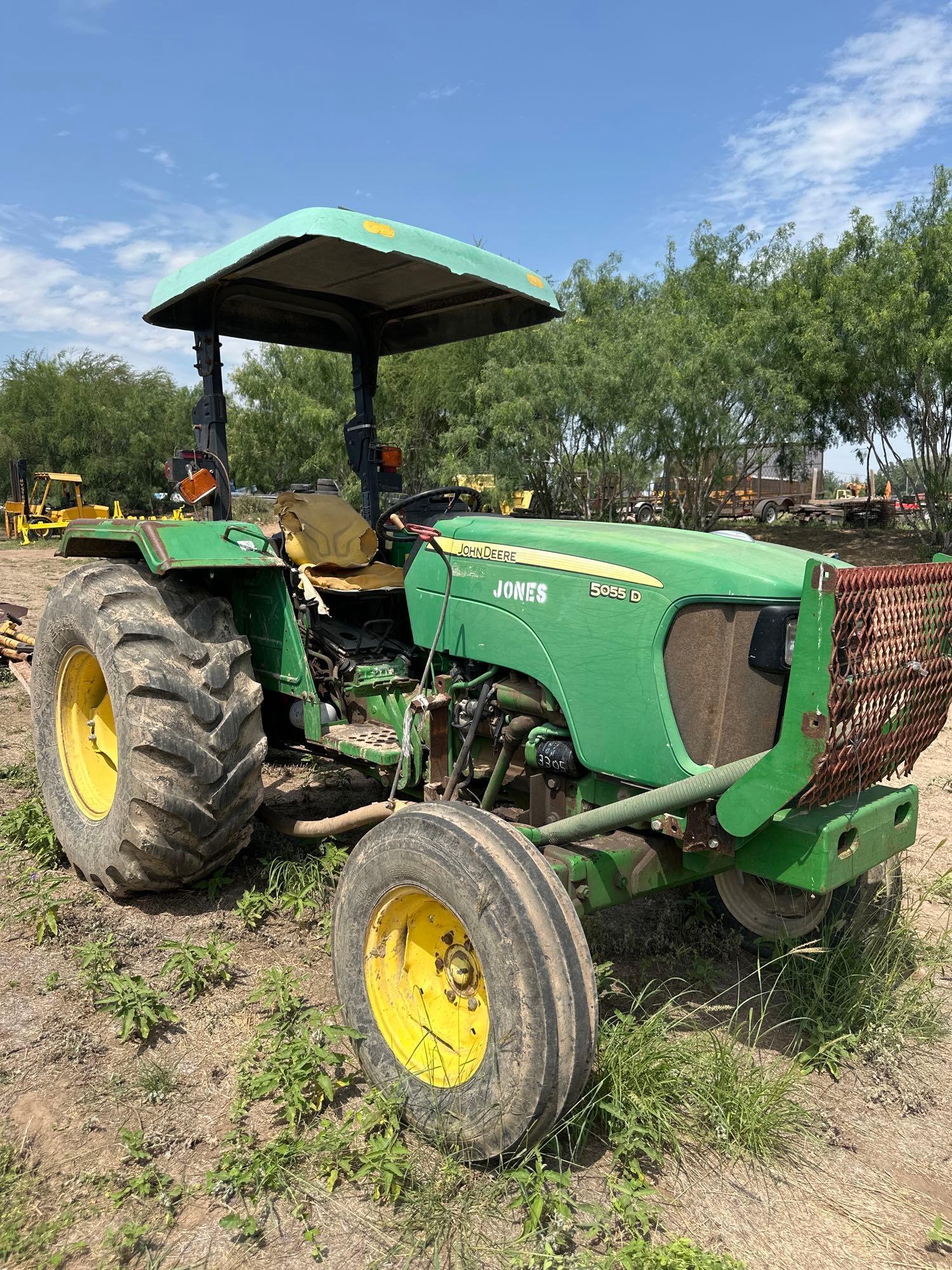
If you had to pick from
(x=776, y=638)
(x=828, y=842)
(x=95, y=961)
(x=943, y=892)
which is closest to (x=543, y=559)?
(x=776, y=638)

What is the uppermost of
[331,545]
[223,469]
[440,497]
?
[223,469]

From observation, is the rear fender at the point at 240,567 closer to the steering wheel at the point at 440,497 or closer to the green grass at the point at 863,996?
the steering wheel at the point at 440,497

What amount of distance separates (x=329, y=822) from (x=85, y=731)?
1377mm

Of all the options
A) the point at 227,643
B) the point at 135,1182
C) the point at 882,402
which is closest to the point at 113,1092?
the point at 135,1182

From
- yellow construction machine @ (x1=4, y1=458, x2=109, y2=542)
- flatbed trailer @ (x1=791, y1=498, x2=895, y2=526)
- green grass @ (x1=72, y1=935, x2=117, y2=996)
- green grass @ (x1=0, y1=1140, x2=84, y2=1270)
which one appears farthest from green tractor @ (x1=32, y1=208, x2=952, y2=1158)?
yellow construction machine @ (x1=4, y1=458, x2=109, y2=542)

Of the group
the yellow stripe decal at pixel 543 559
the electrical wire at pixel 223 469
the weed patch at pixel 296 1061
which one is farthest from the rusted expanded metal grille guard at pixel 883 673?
the electrical wire at pixel 223 469

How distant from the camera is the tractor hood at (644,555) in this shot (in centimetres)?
247

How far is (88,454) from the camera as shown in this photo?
1347 inches

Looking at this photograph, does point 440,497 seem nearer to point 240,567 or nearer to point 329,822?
point 240,567

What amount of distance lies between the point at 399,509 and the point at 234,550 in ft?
2.31

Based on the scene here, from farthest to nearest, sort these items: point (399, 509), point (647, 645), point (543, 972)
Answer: point (399, 509)
point (647, 645)
point (543, 972)

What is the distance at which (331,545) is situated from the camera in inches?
158

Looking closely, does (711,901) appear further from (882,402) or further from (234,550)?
(882,402)

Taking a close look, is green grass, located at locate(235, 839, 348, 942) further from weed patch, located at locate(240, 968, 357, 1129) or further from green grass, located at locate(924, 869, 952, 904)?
green grass, located at locate(924, 869, 952, 904)
